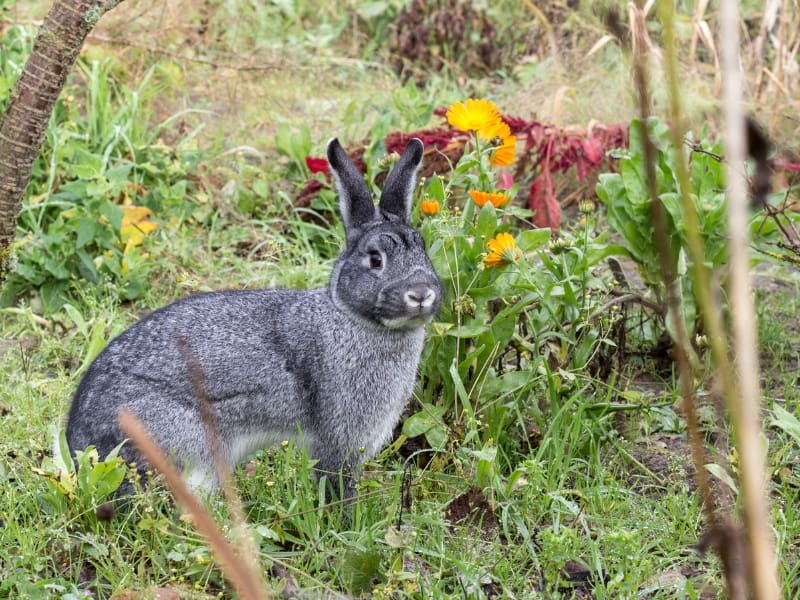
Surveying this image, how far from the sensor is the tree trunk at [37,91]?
3.54m

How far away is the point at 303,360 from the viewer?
3445 millimetres

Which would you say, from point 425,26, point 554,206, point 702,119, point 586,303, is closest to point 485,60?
point 425,26

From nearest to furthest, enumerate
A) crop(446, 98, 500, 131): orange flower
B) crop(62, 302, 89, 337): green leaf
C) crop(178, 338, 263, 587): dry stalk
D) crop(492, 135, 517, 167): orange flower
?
crop(178, 338, 263, 587): dry stalk
crop(446, 98, 500, 131): orange flower
crop(492, 135, 517, 167): orange flower
crop(62, 302, 89, 337): green leaf

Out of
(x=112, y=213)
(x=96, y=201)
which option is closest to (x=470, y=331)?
(x=112, y=213)

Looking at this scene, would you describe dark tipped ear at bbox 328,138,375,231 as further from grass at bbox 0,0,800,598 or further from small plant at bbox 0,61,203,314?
small plant at bbox 0,61,203,314

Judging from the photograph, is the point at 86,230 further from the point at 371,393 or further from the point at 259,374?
the point at 371,393

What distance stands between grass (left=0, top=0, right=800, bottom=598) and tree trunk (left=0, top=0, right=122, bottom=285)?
0.65 m

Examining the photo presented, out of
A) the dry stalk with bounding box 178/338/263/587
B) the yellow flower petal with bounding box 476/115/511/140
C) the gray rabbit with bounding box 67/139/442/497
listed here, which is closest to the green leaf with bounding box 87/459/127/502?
the gray rabbit with bounding box 67/139/442/497

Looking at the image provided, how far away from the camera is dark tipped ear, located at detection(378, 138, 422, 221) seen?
3467 millimetres

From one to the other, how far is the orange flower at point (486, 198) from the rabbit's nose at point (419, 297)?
0.50 metres

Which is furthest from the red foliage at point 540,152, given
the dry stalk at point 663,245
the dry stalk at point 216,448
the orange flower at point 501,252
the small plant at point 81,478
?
the dry stalk at point 663,245

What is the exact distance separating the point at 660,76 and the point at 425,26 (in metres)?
1.77

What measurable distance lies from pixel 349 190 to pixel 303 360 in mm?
561

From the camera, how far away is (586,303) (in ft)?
12.0
